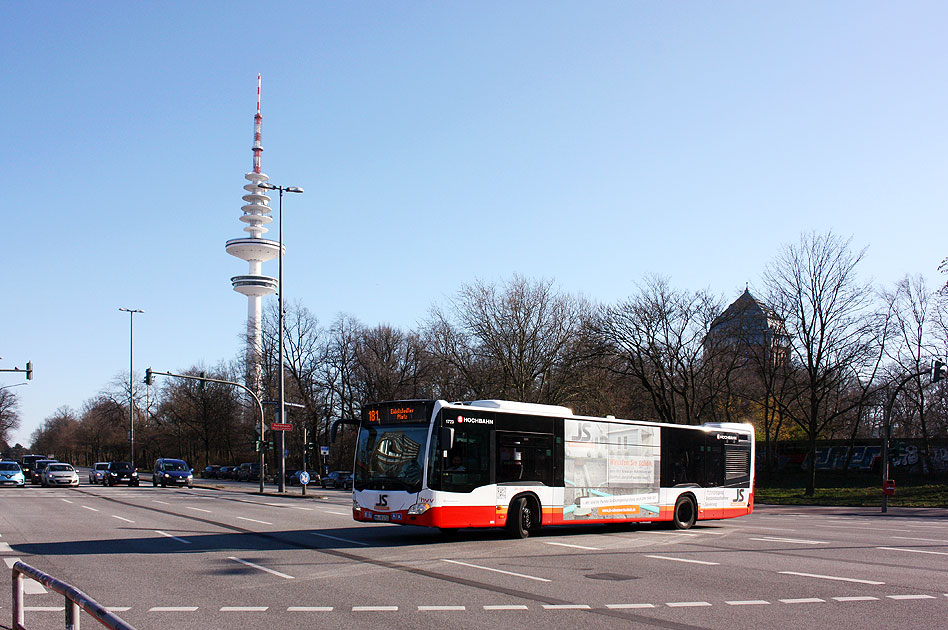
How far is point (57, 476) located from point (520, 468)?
4408cm

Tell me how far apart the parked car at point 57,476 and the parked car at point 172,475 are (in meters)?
5.01

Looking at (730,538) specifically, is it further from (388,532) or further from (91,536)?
(91,536)

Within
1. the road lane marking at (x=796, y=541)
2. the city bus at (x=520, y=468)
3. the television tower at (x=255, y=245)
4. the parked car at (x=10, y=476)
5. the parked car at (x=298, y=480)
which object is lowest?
the parked car at (x=298, y=480)

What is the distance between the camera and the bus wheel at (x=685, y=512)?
829 inches

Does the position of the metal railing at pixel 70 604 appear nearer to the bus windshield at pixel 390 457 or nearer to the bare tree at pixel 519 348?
the bus windshield at pixel 390 457

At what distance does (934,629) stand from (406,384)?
58785mm

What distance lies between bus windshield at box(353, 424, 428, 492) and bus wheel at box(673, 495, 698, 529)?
8065 mm

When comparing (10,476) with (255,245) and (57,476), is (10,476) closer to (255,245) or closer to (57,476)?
(57,476)

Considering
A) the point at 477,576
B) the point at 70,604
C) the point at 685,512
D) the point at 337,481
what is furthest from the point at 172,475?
the point at 70,604

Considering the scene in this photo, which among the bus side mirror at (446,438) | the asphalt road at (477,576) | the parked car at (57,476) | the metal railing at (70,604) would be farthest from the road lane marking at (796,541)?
the parked car at (57,476)

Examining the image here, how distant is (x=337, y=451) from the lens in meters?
78.9

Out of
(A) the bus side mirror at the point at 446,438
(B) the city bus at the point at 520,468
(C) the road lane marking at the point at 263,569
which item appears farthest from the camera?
(B) the city bus at the point at 520,468

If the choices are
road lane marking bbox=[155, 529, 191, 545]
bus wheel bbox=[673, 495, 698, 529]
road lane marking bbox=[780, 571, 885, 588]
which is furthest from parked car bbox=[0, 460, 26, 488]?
road lane marking bbox=[780, 571, 885, 588]

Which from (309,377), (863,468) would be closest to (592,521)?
(863,468)
